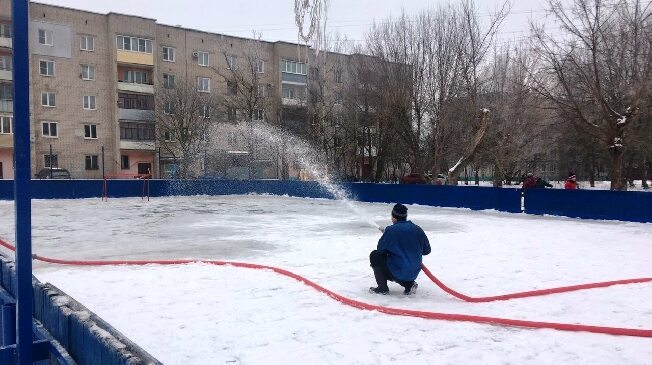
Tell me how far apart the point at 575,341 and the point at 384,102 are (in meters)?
28.8

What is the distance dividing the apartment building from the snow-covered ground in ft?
86.6

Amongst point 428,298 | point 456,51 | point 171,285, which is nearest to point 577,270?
point 428,298

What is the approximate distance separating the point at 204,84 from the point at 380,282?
49227mm

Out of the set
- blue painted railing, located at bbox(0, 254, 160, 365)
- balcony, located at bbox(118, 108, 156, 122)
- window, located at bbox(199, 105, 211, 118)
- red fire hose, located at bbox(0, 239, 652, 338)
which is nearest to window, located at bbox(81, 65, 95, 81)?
balcony, located at bbox(118, 108, 156, 122)

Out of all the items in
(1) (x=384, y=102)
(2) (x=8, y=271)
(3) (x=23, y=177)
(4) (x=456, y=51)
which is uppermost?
(4) (x=456, y=51)

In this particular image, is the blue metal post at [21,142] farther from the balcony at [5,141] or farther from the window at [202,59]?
the window at [202,59]

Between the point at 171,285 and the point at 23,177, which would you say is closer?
the point at 23,177

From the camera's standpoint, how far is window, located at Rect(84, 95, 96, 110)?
4621 centimetres

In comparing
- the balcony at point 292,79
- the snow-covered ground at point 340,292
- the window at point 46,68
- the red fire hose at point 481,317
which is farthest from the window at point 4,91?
the red fire hose at point 481,317

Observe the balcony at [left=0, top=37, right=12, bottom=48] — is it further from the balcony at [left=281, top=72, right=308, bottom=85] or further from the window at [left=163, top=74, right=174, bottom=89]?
the balcony at [left=281, top=72, right=308, bottom=85]

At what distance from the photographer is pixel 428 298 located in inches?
271

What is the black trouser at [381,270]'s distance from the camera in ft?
22.4

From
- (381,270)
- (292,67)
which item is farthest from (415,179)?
(292,67)

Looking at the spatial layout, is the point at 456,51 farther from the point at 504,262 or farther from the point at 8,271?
the point at 8,271
